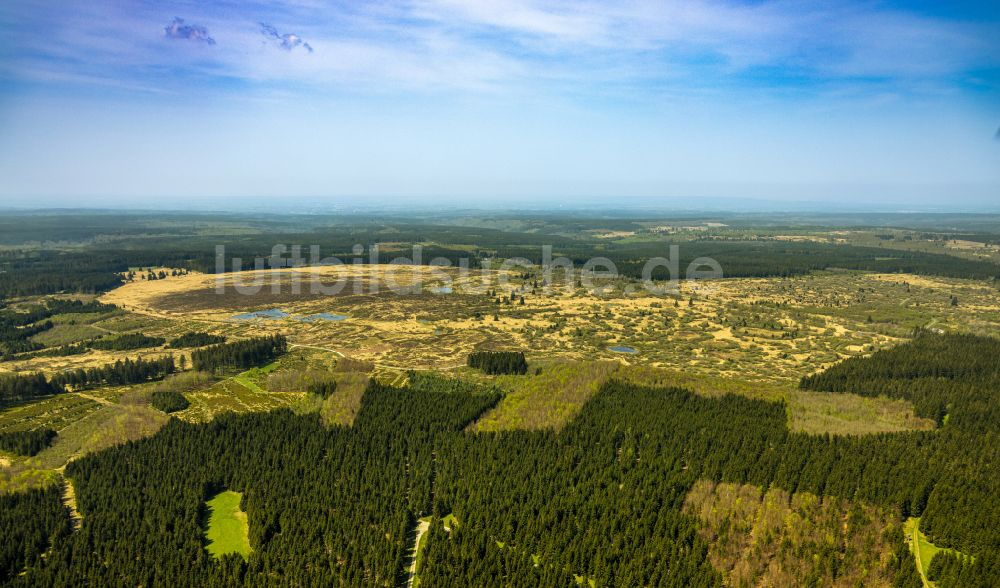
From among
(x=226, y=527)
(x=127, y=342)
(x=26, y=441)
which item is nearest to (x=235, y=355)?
(x=127, y=342)

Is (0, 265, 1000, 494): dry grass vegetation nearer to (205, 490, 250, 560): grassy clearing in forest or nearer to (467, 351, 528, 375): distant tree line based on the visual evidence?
(467, 351, 528, 375): distant tree line

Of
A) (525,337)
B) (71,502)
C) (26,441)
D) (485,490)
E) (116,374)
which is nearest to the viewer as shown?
(71,502)

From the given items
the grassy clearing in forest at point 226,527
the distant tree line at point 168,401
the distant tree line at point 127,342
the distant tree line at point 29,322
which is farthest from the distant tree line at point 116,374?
the grassy clearing in forest at point 226,527

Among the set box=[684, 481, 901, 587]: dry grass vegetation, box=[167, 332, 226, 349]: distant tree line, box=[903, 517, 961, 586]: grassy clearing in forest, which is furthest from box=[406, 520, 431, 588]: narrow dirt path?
box=[167, 332, 226, 349]: distant tree line

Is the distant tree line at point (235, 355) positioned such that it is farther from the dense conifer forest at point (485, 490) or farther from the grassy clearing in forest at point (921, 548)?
the grassy clearing in forest at point (921, 548)

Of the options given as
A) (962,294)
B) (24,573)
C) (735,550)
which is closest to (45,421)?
(24,573)

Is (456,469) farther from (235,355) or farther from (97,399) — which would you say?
(97,399)
